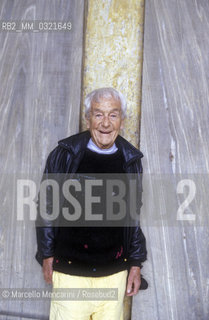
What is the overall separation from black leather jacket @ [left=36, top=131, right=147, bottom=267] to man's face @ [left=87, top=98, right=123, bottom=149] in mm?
94

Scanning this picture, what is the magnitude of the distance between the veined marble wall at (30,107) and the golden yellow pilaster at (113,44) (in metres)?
0.09

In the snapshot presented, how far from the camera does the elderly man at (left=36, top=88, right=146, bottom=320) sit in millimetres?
1826

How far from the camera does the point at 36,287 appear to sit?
2.37 meters

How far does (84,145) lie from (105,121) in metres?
0.19

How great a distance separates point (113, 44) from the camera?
2.22 m

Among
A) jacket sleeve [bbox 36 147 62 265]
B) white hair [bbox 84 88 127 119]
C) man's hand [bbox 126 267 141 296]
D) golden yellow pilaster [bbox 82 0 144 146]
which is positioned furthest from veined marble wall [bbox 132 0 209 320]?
jacket sleeve [bbox 36 147 62 265]

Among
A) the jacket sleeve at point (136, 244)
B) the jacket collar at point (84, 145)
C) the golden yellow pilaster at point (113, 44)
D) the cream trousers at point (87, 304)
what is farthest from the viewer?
the golden yellow pilaster at point (113, 44)

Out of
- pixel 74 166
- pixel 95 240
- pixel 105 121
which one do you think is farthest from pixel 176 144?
pixel 95 240

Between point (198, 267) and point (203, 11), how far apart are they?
5.48 ft

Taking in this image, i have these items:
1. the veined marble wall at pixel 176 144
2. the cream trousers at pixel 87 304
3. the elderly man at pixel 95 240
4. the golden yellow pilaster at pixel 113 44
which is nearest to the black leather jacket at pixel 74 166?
the elderly man at pixel 95 240

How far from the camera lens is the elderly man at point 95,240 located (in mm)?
1826

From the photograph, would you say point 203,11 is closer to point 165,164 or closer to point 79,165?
point 165,164

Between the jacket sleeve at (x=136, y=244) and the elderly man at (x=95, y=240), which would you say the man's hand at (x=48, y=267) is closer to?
the elderly man at (x=95, y=240)

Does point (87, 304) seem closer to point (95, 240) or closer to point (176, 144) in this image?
point (95, 240)
